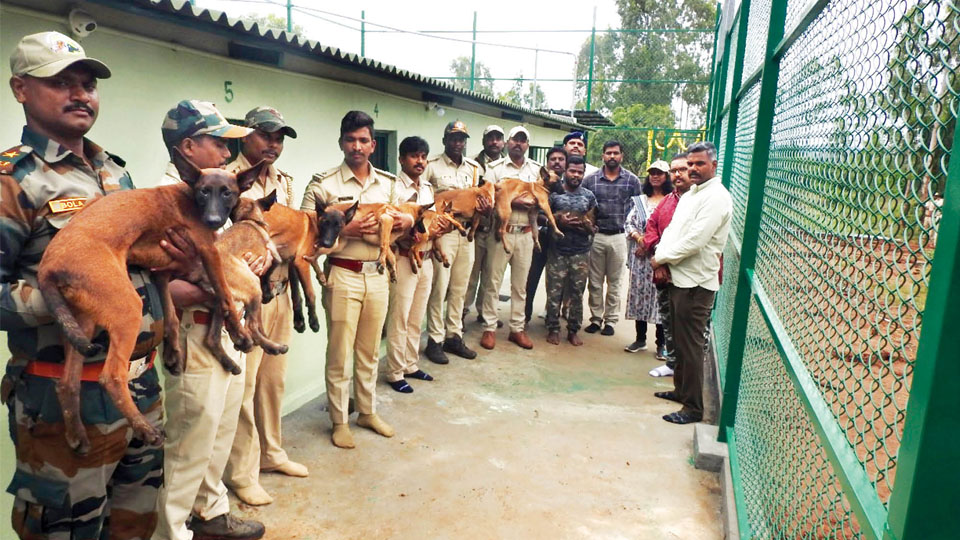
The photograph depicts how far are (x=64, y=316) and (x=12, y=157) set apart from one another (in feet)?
2.11

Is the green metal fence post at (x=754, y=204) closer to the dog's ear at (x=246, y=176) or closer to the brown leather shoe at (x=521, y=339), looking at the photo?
the brown leather shoe at (x=521, y=339)

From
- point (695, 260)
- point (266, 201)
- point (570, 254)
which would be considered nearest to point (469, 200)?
point (570, 254)

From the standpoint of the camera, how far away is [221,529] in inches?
129

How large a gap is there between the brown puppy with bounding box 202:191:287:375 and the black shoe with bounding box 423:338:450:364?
3.48m

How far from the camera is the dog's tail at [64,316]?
1805mm

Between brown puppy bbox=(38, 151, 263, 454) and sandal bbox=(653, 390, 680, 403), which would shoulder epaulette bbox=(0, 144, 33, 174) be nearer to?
brown puppy bbox=(38, 151, 263, 454)

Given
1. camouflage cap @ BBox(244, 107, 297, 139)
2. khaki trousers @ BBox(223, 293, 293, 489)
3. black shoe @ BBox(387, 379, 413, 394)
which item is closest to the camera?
camouflage cap @ BBox(244, 107, 297, 139)

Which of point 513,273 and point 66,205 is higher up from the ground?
point 66,205

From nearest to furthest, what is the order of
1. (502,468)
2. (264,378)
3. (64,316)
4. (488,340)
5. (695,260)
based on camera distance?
(64,316)
(264,378)
(502,468)
(695,260)
(488,340)

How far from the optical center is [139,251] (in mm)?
2098

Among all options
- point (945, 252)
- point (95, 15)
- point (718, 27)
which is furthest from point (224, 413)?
point (718, 27)

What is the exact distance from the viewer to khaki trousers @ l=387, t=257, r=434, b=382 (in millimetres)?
5332

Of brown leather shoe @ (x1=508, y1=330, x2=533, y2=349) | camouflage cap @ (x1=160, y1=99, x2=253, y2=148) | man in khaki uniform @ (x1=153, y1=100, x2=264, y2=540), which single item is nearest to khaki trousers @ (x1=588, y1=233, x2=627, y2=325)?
brown leather shoe @ (x1=508, y1=330, x2=533, y2=349)

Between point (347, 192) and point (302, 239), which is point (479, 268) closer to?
point (347, 192)
